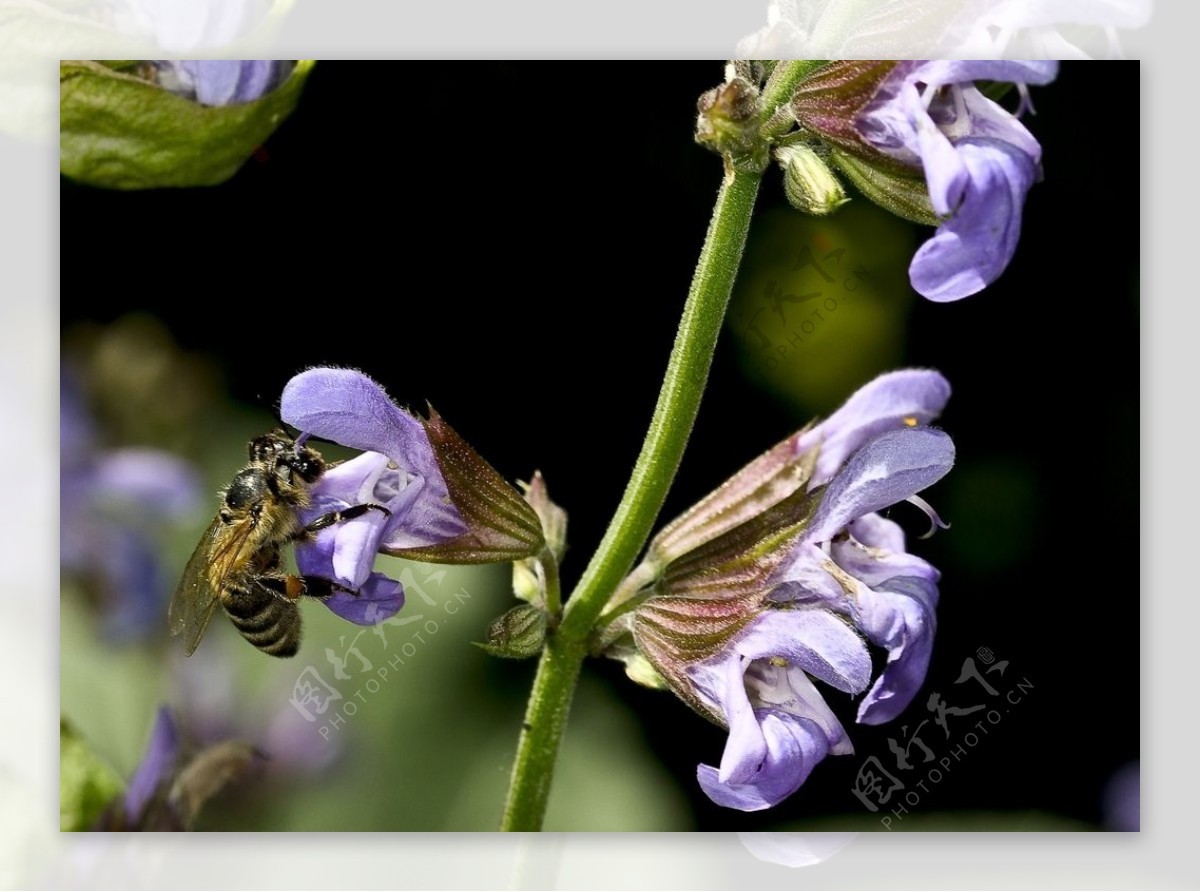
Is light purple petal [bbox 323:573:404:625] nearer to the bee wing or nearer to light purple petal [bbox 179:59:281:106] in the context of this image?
the bee wing

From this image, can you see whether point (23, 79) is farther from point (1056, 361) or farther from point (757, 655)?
point (1056, 361)

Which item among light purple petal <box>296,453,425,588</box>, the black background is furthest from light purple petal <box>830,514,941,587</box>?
the black background

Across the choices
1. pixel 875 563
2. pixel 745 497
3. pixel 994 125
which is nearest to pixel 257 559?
pixel 745 497

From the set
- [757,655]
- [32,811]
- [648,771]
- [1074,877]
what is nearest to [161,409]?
[32,811]

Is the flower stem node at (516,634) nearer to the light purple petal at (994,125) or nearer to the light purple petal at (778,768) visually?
the light purple petal at (778,768)

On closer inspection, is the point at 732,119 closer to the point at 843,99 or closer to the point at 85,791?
the point at 843,99
